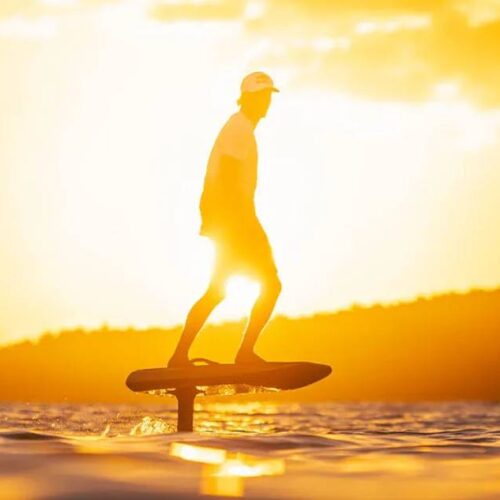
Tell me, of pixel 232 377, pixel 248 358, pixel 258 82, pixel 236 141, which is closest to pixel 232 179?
pixel 236 141

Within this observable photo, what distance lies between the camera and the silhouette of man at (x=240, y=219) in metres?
13.2

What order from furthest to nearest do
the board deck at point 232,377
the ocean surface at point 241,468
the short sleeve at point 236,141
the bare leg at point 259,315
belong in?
the bare leg at point 259,315, the board deck at point 232,377, the short sleeve at point 236,141, the ocean surface at point 241,468

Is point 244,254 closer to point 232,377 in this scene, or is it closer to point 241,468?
point 232,377

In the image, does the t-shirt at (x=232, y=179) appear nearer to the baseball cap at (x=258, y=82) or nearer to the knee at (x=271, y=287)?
the baseball cap at (x=258, y=82)

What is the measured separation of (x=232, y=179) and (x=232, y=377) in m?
2.35

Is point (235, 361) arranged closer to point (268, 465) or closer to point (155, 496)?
point (268, 465)

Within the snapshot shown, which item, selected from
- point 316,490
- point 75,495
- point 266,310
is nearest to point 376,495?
point 316,490

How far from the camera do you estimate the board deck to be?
13.3m

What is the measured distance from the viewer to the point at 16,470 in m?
6.83

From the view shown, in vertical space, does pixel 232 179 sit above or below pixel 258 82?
below

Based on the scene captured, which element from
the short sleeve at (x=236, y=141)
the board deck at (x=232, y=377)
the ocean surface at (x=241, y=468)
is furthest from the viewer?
the board deck at (x=232, y=377)

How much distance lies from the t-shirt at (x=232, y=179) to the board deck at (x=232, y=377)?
65.5 inches

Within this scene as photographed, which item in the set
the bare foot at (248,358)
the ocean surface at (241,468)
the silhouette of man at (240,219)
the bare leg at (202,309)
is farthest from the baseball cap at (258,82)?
the ocean surface at (241,468)

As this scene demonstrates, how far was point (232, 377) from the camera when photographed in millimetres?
13469
